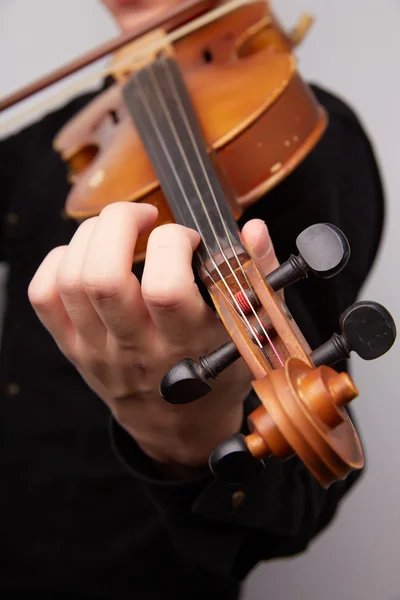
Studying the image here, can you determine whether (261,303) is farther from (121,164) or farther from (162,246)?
(121,164)

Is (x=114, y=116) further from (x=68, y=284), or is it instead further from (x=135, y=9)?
(x=68, y=284)

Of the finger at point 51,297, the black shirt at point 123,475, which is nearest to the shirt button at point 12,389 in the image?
the black shirt at point 123,475

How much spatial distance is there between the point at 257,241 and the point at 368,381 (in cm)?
62

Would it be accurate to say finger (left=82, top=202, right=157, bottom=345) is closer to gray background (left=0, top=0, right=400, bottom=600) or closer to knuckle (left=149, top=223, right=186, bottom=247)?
knuckle (left=149, top=223, right=186, bottom=247)

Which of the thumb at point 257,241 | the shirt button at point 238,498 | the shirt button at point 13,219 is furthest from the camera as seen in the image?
the shirt button at point 13,219

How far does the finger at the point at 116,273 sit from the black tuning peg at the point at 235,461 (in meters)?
0.12

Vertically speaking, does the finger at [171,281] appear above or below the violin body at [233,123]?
above

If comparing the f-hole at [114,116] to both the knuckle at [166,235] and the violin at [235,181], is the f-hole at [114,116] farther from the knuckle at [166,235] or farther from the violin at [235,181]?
the knuckle at [166,235]

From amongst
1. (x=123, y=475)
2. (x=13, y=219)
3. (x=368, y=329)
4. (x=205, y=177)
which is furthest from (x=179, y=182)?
(x=13, y=219)

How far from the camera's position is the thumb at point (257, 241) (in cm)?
41

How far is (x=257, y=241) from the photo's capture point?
1.34 feet

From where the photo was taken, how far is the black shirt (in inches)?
21.8

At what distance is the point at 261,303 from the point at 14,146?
91cm

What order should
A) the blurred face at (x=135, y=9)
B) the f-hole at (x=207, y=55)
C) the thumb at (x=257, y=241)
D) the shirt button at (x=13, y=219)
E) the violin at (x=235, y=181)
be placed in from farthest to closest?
1. the shirt button at (x=13, y=219)
2. the blurred face at (x=135, y=9)
3. the f-hole at (x=207, y=55)
4. the thumb at (x=257, y=241)
5. the violin at (x=235, y=181)
